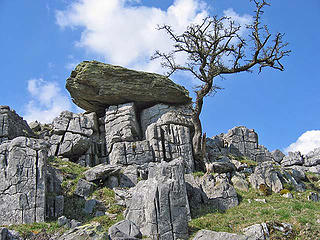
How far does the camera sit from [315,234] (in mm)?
19938

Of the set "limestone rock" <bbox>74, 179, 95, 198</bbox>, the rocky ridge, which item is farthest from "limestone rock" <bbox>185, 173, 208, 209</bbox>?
"limestone rock" <bbox>74, 179, 95, 198</bbox>

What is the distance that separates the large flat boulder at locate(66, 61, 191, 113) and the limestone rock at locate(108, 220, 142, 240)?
1923 cm

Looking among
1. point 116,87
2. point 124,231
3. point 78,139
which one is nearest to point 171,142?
point 116,87

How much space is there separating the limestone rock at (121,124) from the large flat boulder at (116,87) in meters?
1.07

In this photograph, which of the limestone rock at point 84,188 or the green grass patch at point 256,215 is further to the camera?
the limestone rock at point 84,188

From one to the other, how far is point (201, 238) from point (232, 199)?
8.08m

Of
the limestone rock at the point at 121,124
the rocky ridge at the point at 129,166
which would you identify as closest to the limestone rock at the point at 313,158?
the rocky ridge at the point at 129,166

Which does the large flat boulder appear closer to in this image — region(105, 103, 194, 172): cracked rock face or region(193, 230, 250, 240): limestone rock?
region(105, 103, 194, 172): cracked rock face

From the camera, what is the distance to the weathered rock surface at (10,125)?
32.5 metres

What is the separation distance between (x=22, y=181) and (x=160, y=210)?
897 centimetres

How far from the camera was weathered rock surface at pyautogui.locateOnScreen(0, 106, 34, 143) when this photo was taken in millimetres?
32469

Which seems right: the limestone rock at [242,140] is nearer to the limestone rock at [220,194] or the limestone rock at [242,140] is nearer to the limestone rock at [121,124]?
the limestone rock at [121,124]

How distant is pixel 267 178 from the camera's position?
30.4 m

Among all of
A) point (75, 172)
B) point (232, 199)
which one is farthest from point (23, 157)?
point (232, 199)
